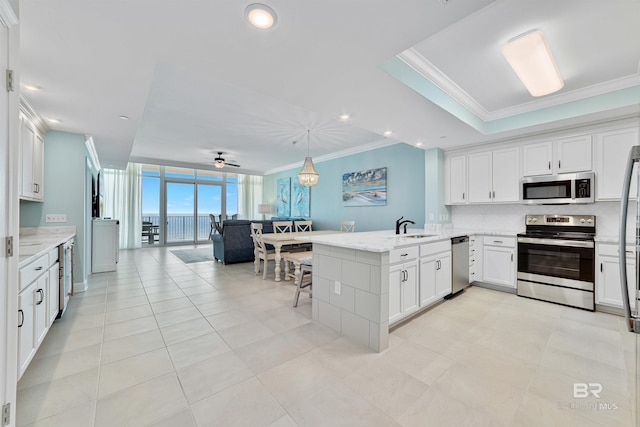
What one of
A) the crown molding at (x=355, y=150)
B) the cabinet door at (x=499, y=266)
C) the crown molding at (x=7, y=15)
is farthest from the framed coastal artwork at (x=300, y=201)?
the crown molding at (x=7, y=15)

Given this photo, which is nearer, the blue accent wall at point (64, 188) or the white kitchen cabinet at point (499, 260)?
the blue accent wall at point (64, 188)

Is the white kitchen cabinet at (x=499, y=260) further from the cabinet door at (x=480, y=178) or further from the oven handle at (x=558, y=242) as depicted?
the cabinet door at (x=480, y=178)

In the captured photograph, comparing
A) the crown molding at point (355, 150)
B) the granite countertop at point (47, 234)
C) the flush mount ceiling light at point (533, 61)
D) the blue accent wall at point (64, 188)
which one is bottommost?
the granite countertop at point (47, 234)

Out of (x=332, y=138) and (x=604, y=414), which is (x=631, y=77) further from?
(x=332, y=138)

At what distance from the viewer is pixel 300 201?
302 inches

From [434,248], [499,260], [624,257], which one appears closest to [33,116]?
[434,248]

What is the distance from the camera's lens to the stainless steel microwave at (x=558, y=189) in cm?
312

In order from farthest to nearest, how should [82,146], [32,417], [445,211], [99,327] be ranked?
[445,211] → [82,146] → [99,327] → [32,417]

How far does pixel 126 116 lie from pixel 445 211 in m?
4.81

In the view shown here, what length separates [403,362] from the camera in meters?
1.98

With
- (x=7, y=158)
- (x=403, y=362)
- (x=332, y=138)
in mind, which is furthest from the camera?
(x=332, y=138)

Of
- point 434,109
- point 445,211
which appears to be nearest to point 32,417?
point 434,109

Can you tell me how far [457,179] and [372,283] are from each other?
303cm

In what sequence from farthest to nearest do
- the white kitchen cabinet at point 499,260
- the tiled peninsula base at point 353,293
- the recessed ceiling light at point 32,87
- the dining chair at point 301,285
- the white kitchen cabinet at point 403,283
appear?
the white kitchen cabinet at point 499,260, the dining chair at point 301,285, the white kitchen cabinet at point 403,283, the recessed ceiling light at point 32,87, the tiled peninsula base at point 353,293
